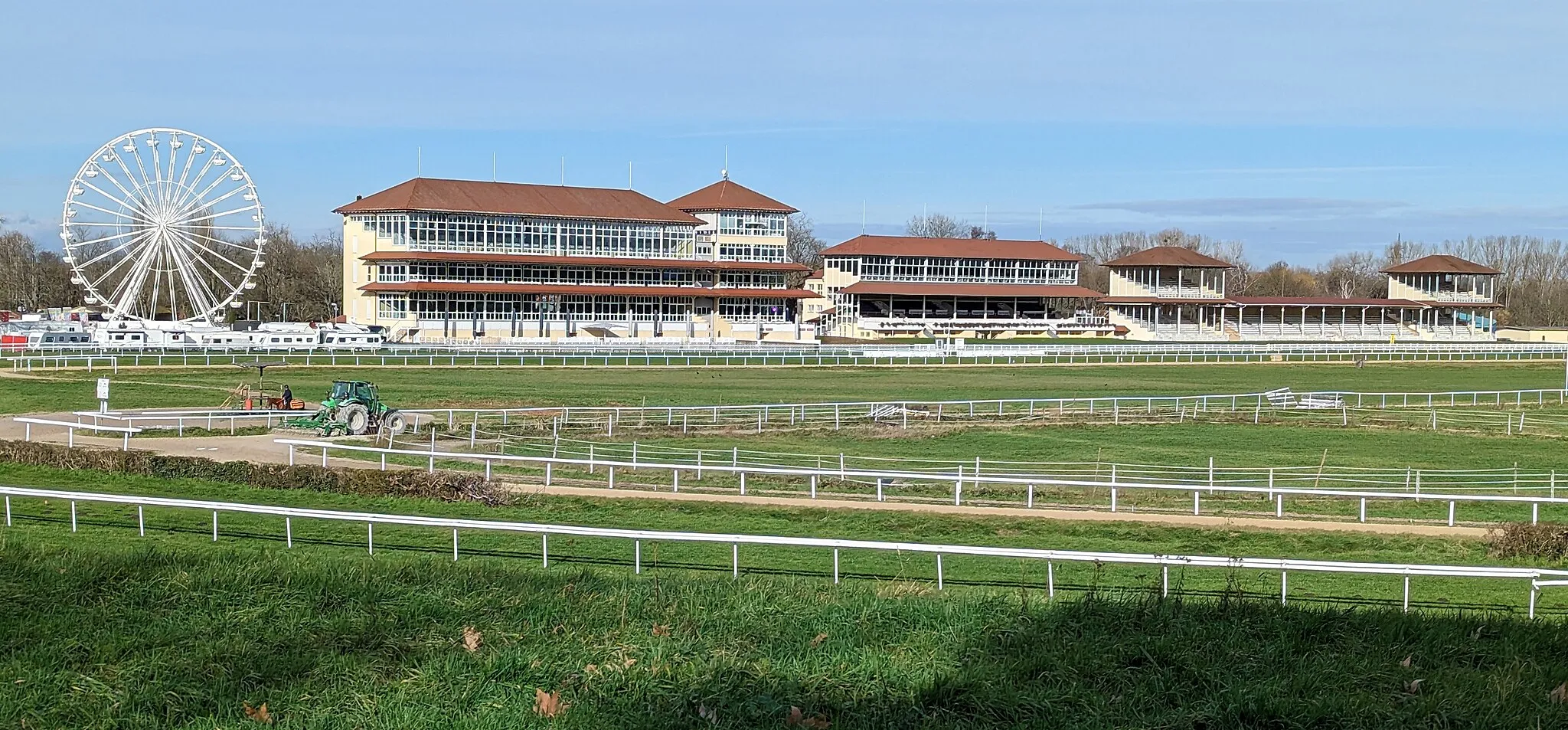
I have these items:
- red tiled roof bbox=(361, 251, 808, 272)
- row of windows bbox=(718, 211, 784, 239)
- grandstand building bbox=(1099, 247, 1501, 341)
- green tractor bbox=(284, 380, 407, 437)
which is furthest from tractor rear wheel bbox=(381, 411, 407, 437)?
grandstand building bbox=(1099, 247, 1501, 341)

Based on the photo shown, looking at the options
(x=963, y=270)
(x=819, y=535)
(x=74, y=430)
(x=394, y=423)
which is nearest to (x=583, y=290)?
(x=963, y=270)

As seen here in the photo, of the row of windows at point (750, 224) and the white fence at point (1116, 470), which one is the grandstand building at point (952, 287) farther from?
the white fence at point (1116, 470)

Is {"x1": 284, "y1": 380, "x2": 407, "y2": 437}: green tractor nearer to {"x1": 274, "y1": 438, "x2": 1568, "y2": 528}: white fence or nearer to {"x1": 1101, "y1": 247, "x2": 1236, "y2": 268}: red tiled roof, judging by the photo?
{"x1": 274, "y1": 438, "x2": 1568, "y2": 528}: white fence

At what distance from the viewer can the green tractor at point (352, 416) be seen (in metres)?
32.6

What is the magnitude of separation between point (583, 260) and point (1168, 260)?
1954 inches

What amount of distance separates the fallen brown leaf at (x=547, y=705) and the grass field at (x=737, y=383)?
115ft

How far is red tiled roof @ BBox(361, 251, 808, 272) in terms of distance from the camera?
93562mm

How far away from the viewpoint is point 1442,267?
12331cm

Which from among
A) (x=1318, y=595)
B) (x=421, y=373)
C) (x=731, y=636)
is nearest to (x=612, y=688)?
(x=731, y=636)

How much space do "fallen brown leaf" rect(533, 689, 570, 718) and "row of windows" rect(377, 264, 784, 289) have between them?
8842 cm

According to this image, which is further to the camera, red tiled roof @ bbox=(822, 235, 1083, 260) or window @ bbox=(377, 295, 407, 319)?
red tiled roof @ bbox=(822, 235, 1083, 260)

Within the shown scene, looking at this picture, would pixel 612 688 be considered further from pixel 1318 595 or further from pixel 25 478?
pixel 25 478

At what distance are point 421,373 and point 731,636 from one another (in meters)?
49.8

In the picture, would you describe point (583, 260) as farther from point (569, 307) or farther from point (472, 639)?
point (472, 639)
